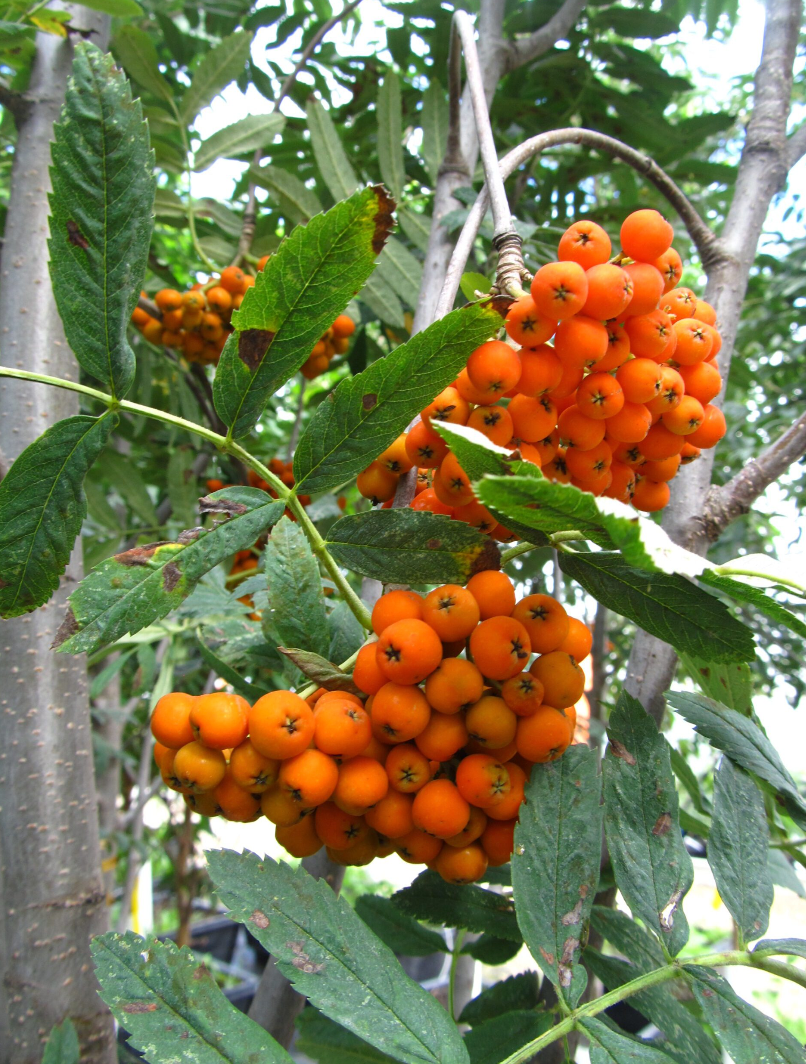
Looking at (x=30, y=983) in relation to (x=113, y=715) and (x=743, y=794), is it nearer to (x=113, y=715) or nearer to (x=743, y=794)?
(x=743, y=794)

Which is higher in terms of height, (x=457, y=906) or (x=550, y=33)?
(x=550, y=33)

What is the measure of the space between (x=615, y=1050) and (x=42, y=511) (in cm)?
64

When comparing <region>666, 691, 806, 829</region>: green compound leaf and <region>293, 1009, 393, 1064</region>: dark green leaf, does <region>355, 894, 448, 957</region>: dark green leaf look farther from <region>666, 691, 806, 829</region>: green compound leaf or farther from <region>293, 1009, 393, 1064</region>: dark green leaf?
<region>666, 691, 806, 829</region>: green compound leaf

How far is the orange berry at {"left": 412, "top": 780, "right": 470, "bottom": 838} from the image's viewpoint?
0.61m

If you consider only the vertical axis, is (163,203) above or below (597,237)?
below

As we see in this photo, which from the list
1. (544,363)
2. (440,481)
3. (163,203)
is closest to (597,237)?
(544,363)

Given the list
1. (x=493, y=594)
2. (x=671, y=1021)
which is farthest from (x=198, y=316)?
(x=671, y=1021)

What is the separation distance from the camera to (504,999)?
88 centimetres

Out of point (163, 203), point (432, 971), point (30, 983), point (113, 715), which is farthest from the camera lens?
point (432, 971)

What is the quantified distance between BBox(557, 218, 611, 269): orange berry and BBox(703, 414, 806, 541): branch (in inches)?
18.0

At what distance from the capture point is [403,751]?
0.64m

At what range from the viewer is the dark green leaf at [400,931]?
93 centimetres

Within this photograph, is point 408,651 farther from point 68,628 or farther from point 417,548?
point 68,628

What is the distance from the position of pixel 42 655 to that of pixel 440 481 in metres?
0.74
